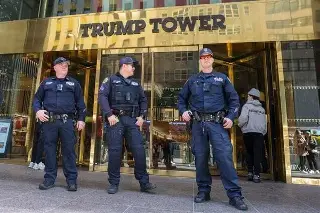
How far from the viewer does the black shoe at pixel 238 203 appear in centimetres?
296

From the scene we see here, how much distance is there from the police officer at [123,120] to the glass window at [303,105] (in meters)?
3.17

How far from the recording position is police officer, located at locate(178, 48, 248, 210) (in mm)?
3295

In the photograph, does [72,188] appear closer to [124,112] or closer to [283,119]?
[124,112]

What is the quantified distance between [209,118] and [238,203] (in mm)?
963

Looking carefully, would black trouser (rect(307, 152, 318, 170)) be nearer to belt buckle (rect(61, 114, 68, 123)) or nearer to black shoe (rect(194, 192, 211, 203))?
black shoe (rect(194, 192, 211, 203))

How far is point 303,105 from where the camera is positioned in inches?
228

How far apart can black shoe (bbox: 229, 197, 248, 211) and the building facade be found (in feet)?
9.01

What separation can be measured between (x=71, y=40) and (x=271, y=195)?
5.19m

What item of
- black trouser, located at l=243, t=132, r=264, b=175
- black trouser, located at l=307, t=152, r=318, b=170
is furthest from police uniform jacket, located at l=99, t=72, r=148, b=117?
black trouser, located at l=307, t=152, r=318, b=170

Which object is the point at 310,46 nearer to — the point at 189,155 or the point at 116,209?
the point at 189,155

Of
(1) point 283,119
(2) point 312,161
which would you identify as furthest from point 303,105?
(2) point 312,161

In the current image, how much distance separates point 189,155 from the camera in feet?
20.1

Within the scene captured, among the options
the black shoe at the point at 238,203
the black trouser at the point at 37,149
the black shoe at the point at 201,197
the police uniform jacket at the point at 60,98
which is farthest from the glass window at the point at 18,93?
the black shoe at the point at 238,203

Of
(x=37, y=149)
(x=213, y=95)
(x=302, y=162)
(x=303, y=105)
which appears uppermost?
(x=303, y=105)
